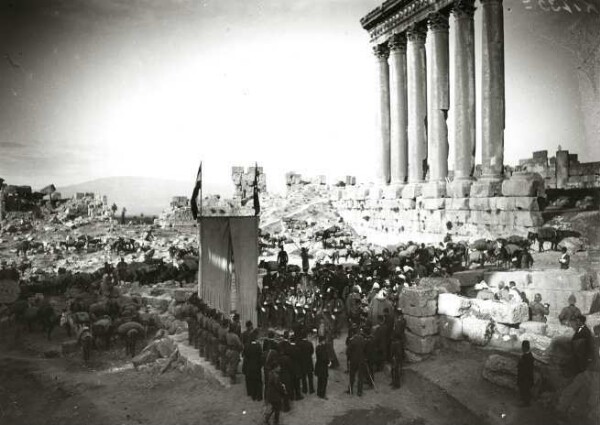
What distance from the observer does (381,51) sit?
1184 inches

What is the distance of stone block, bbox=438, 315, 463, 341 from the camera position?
10.2 metres

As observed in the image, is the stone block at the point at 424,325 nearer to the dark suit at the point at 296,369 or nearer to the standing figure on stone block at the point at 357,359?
the standing figure on stone block at the point at 357,359

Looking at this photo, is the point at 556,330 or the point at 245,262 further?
the point at 245,262

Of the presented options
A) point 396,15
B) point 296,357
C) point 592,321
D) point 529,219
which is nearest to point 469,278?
point 592,321

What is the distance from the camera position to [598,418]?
636 cm

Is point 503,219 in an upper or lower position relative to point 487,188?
lower

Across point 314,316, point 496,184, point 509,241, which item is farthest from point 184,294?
point 496,184

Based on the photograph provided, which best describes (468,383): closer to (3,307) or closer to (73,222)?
(3,307)

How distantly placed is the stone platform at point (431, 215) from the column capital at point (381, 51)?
9.24 meters

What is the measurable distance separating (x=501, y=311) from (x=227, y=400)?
21.4 feet

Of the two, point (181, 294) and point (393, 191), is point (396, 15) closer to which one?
point (393, 191)

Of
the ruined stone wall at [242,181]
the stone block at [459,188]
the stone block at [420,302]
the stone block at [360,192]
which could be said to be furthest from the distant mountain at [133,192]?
the stone block at [420,302]

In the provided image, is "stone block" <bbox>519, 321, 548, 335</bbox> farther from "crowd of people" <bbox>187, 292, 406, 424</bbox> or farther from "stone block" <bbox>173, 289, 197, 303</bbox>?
"stone block" <bbox>173, 289, 197, 303</bbox>

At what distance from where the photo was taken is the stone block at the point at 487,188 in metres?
19.9
